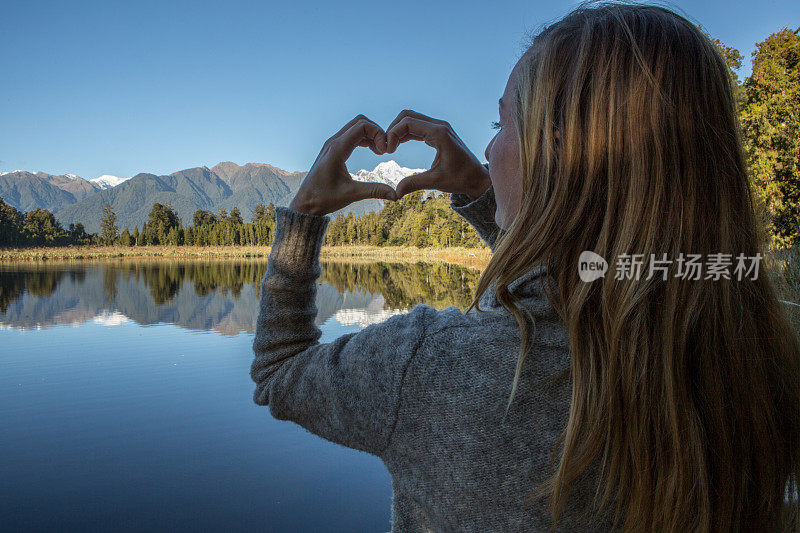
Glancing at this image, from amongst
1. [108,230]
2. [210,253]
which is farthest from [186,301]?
[108,230]

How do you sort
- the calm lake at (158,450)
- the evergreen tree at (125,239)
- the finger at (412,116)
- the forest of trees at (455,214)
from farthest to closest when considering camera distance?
the evergreen tree at (125,239) < the forest of trees at (455,214) < the calm lake at (158,450) < the finger at (412,116)

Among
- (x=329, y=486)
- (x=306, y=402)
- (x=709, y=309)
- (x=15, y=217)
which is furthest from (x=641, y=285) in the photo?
(x=15, y=217)

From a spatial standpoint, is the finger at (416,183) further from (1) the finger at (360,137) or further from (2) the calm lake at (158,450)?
(2) the calm lake at (158,450)

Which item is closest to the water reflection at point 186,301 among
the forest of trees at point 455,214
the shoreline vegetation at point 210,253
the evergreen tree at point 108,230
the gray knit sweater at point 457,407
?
the forest of trees at point 455,214

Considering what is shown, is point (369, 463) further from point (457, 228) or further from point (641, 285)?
point (457, 228)

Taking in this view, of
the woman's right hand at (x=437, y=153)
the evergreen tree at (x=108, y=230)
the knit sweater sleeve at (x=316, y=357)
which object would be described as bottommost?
the knit sweater sleeve at (x=316, y=357)

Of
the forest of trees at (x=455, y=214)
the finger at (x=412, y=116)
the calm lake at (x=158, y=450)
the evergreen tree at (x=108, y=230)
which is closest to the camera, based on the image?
the finger at (x=412, y=116)

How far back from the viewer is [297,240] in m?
0.85

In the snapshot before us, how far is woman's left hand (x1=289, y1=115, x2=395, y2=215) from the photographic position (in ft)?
2.81

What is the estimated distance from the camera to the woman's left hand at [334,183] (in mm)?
856

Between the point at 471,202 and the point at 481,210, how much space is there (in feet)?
0.10

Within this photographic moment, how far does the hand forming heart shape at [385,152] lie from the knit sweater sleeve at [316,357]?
0.04 metres

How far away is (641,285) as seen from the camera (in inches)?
22.2

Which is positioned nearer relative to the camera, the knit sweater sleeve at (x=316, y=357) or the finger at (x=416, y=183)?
the knit sweater sleeve at (x=316, y=357)
